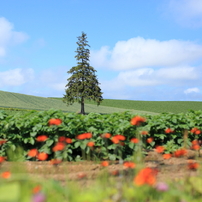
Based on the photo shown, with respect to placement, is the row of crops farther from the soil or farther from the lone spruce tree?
the lone spruce tree

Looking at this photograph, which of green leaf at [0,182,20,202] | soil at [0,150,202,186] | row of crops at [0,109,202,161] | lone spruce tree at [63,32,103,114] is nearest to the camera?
green leaf at [0,182,20,202]

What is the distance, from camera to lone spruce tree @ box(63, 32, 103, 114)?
88.3 feet

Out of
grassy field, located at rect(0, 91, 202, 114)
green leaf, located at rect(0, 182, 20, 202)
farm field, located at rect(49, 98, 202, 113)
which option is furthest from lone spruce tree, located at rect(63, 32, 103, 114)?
green leaf, located at rect(0, 182, 20, 202)

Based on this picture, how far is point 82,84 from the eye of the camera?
89.5 feet

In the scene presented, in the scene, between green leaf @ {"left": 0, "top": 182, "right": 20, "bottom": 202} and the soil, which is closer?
green leaf @ {"left": 0, "top": 182, "right": 20, "bottom": 202}

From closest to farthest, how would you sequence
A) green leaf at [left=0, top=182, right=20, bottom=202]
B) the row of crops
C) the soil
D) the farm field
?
1. green leaf at [left=0, top=182, right=20, bottom=202]
2. the soil
3. the row of crops
4. the farm field

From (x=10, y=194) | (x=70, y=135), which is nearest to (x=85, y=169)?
(x=70, y=135)

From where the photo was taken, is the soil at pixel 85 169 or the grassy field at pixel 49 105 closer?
the soil at pixel 85 169

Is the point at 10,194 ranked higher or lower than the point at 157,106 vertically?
lower

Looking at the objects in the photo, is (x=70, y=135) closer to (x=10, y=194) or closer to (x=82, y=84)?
(x=10, y=194)

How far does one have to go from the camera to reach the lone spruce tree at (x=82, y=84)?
2691cm

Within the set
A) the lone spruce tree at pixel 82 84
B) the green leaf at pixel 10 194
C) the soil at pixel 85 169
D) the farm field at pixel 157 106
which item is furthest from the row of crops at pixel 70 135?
the farm field at pixel 157 106

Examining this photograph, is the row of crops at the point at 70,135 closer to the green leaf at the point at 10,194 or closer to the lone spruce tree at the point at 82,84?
the green leaf at the point at 10,194

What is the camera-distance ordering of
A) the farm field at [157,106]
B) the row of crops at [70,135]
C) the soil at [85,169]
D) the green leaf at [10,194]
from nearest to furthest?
the green leaf at [10,194] → the soil at [85,169] → the row of crops at [70,135] → the farm field at [157,106]
